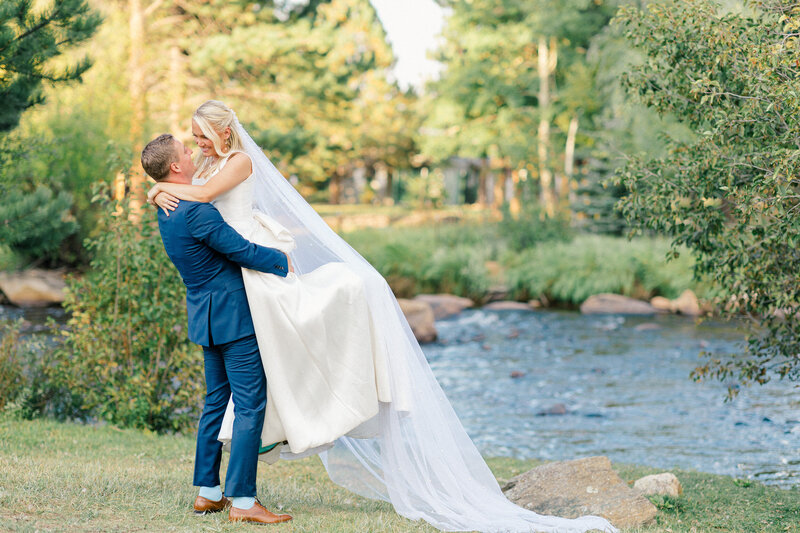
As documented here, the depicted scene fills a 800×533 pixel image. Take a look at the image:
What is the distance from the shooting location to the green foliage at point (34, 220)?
7617 millimetres

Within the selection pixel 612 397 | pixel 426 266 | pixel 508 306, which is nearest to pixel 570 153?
pixel 426 266

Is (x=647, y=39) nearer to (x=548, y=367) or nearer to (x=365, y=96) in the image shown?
(x=548, y=367)

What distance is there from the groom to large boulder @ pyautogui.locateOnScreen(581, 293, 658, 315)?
1644cm

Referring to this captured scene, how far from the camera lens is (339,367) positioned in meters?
4.47

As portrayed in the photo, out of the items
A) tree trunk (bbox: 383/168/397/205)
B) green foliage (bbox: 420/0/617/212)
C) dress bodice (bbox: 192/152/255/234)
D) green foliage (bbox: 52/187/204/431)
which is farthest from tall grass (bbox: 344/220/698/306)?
tree trunk (bbox: 383/168/397/205)

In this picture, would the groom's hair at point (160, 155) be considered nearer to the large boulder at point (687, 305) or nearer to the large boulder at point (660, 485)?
the large boulder at point (660, 485)

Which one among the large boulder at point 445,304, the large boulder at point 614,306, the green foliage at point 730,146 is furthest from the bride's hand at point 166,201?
the large boulder at point 614,306

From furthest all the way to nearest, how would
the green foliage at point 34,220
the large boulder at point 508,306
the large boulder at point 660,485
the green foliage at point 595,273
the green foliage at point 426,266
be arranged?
the green foliage at point 426,266 < the green foliage at point 595,273 < the large boulder at point 508,306 < the green foliage at point 34,220 < the large boulder at point 660,485

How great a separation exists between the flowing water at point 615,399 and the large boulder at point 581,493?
2786 mm

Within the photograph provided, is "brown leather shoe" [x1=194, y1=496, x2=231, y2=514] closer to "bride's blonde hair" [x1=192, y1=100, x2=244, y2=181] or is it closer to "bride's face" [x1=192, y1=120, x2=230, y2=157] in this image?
"bride's blonde hair" [x1=192, y1=100, x2=244, y2=181]

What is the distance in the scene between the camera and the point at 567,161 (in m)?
33.3

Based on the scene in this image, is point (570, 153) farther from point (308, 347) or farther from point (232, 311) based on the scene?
point (232, 311)

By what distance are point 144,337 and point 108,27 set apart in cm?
1746

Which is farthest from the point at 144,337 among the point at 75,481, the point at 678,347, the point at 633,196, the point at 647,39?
the point at 678,347
